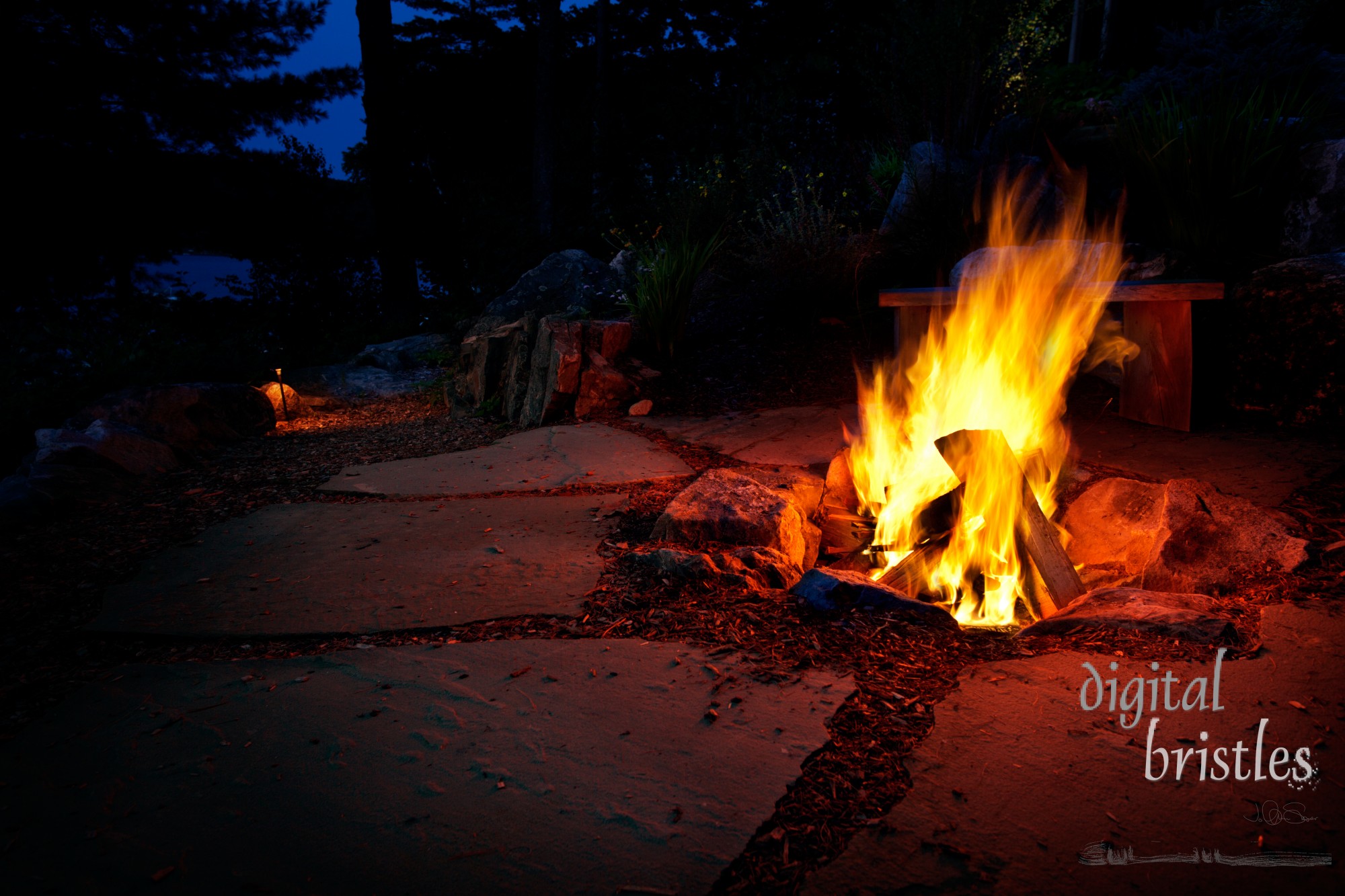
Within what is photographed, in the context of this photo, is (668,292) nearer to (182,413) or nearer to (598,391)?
(598,391)

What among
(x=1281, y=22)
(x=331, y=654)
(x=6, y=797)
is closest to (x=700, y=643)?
(x=331, y=654)

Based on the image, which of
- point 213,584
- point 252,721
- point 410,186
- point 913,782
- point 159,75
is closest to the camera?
point 913,782

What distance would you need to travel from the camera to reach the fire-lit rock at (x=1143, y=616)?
5.69 ft

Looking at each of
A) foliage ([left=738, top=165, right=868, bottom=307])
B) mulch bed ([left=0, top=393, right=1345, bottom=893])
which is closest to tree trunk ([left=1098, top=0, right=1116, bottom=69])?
foliage ([left=738, top=165, right=868, bottom=307])

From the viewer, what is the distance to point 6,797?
1374 mm

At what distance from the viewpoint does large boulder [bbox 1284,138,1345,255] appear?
3.63 m

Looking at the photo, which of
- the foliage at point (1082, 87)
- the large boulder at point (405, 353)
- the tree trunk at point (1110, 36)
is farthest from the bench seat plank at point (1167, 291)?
the tree trunk at point (1110, 36)

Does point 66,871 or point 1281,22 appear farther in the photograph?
point 1281,22

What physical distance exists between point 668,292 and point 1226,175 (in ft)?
10.5

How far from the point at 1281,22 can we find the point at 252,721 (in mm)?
11779

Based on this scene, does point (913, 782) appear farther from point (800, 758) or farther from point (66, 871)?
point (66, 871)

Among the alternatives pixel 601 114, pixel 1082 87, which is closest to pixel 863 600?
pixel 1082 87

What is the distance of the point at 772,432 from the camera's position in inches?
151

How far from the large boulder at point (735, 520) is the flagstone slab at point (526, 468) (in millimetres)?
762
